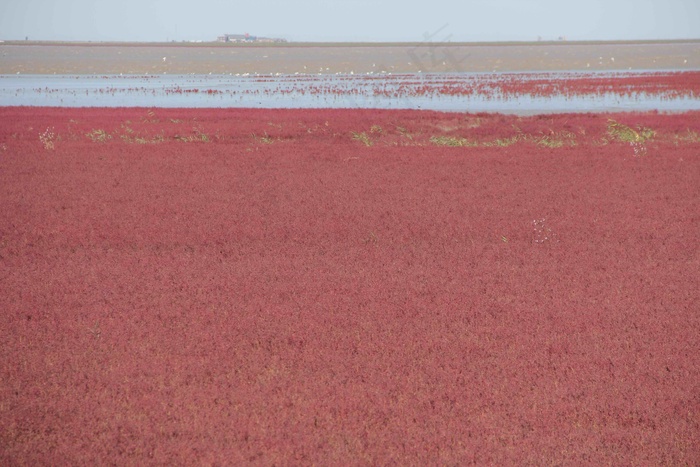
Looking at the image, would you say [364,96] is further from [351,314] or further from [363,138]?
[351,314]

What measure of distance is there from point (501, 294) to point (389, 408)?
9.98 ft

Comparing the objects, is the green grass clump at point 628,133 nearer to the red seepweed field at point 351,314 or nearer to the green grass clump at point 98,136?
the red seepweed field at point 351,314

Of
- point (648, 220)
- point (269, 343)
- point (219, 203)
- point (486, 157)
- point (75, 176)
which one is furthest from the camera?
point (486, 157)

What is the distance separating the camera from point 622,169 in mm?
16328

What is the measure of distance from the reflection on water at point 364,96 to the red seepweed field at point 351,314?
16460 millimetres

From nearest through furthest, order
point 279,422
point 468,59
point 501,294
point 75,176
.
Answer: point 279,422 → point 501,294 → point 75,176 → point 468,59

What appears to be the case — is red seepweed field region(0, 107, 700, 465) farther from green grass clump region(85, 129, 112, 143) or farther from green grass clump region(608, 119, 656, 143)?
green grass clump region(85, 129, 112, 143)

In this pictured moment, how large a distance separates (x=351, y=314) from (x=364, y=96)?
3111 cm

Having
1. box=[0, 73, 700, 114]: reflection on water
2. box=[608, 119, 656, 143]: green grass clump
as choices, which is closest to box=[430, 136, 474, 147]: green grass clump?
box=[608, 119, 656, 143]: green grass clump

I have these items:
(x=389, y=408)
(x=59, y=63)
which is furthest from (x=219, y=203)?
(x=59, y=63)

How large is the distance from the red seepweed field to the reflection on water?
54.0 feet

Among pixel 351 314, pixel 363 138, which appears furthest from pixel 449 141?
pixel 351 314

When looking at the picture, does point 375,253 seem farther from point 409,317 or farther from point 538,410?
point 538,410

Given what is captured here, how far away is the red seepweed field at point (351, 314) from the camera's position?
5406 mm
